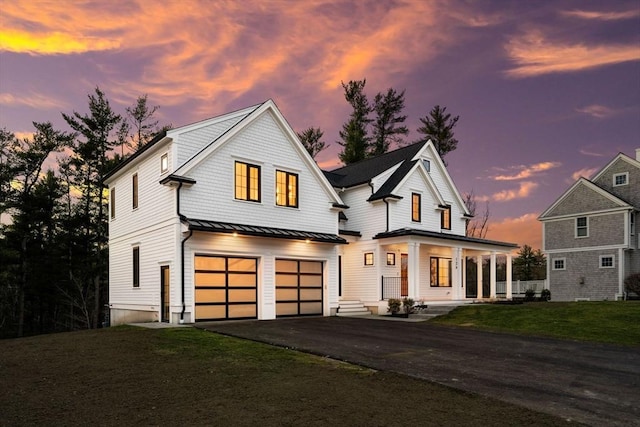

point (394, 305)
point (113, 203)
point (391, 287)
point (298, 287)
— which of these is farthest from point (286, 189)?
point (113, 203)

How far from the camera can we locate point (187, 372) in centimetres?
823

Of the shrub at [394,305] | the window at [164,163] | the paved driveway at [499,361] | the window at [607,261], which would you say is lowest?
the shrub at [394,305]

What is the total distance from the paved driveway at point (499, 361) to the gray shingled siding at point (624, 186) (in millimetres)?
23288

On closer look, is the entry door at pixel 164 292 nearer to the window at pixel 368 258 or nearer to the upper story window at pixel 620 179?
the window at pixel 368 258

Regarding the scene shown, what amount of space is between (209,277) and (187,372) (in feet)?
31.4

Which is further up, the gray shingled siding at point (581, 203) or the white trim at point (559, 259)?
the gray shingled siding at point (581, 203)

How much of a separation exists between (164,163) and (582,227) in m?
29.9

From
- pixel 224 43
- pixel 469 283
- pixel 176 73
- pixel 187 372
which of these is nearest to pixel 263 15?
pixel 224 43

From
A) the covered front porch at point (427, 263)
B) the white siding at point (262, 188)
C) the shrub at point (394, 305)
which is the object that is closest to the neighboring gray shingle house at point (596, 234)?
the covered front porch at point (427, 263)

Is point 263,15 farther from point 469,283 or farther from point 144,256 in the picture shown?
point 469,283

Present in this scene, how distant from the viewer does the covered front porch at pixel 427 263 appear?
74.8 ft

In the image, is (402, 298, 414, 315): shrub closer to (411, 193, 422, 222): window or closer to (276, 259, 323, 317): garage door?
(276, 259, 323, 317): garage door

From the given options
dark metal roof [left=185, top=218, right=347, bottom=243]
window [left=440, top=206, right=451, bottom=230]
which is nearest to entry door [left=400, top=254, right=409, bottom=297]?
window [left=440, top=206, right=451, bottom=230]

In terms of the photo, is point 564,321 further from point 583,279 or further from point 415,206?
point 583,279
